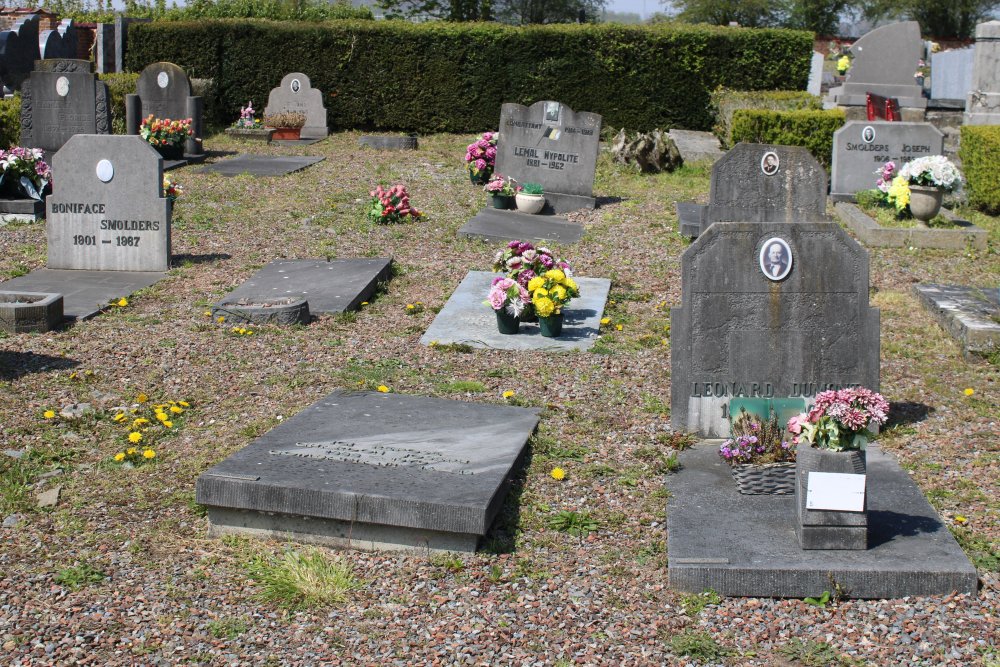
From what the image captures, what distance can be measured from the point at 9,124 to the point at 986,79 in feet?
46.6

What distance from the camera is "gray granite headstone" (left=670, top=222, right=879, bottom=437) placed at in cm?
595

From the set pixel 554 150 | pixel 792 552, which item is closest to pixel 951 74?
pixel 554 150

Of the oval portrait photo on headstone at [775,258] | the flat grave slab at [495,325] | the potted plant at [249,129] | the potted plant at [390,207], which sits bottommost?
the flat grave slab at [495,325]

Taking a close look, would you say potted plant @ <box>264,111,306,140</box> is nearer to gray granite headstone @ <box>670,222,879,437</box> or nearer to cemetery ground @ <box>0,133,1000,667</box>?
cemetery ground @ <box>0,133,1000,667</box>

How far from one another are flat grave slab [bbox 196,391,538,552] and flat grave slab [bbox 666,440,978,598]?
2.93ft

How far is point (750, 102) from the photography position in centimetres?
1938

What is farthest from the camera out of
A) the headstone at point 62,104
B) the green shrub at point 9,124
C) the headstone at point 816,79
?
the headstone at point 816,79

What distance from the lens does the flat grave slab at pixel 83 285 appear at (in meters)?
8.89

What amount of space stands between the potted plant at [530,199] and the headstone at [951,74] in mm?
15682

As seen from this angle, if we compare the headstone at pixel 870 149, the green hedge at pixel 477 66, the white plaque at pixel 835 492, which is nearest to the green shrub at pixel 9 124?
the green hedge at pixel 477 66

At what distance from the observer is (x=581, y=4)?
157ft

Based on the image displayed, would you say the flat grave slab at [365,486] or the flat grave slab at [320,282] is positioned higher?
the flat grave slab at [320,282]

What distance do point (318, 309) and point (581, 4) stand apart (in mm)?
41880

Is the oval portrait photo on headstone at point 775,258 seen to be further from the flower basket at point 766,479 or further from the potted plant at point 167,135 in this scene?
the potted plant at point 167,135
